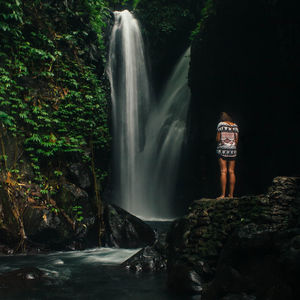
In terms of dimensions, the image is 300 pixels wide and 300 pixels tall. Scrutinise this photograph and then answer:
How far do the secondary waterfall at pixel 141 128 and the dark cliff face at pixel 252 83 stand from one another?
2.96 m

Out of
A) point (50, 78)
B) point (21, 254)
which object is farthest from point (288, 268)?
point (50, 78)

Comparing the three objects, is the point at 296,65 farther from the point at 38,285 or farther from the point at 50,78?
the point at 38,285

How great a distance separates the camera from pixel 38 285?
5.21 metres

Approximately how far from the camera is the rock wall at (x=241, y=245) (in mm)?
3506

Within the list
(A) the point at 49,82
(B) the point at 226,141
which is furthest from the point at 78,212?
(B) the point at 226,141

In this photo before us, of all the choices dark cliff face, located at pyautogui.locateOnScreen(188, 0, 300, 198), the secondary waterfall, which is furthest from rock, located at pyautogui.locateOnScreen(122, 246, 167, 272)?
the secondary waterfall

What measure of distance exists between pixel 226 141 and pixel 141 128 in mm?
12280

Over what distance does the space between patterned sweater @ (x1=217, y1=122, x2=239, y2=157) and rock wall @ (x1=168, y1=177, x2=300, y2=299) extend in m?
1.16

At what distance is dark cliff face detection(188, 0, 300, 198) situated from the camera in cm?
916

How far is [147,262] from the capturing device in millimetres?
6531

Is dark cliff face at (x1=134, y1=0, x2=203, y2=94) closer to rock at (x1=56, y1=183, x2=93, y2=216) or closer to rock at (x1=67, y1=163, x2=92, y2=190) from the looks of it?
rock at (x1=67, y1=163, x2=92, y2=190)

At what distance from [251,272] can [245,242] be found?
0.36 meters

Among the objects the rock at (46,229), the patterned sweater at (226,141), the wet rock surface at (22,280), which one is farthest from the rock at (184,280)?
the rock at (46,229)

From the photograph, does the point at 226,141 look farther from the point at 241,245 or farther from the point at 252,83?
the point at 252,83
